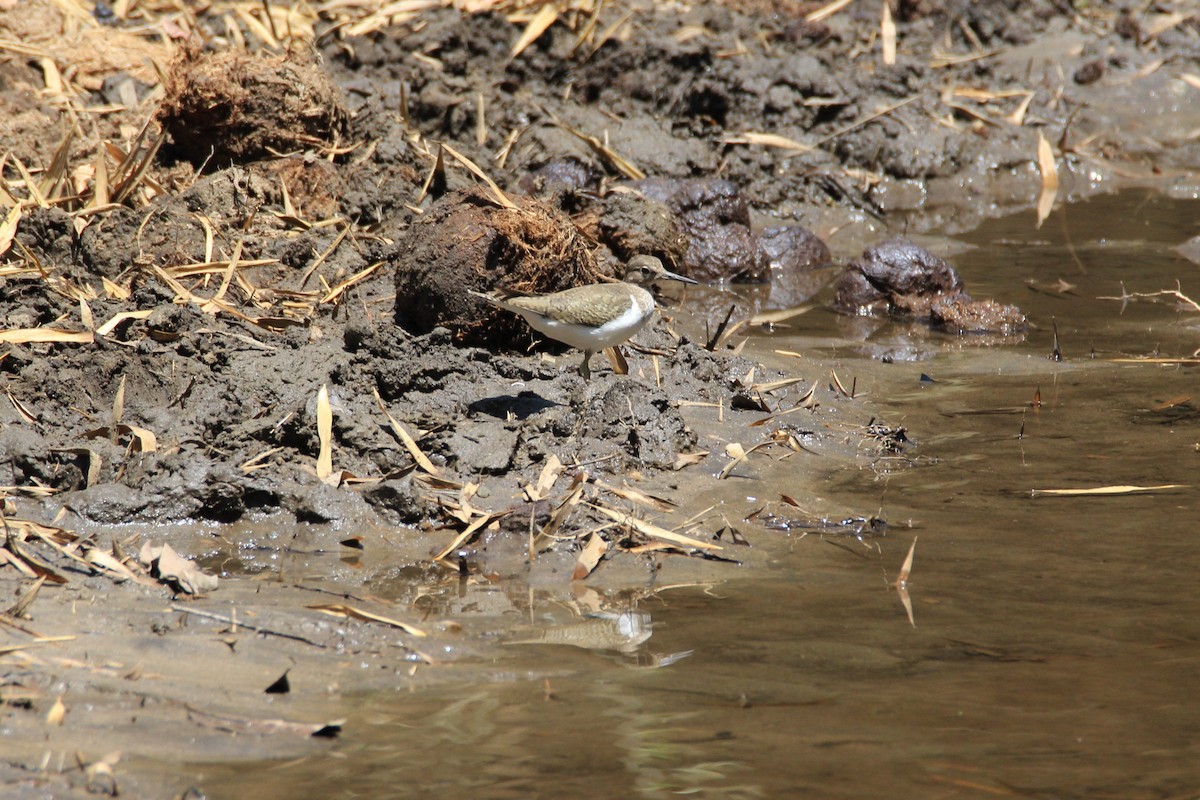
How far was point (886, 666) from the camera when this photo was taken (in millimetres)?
4160

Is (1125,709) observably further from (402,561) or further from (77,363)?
(77,363)

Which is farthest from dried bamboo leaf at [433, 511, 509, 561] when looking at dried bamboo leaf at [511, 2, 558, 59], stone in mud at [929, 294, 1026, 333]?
dried bamboo leaf at [511, 2, 558, 59]

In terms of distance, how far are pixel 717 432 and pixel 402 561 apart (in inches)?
77.7

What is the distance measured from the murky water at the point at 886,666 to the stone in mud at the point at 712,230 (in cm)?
324

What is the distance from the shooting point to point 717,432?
6.40m

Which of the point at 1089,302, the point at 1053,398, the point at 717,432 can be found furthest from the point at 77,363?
the point at 1089,302

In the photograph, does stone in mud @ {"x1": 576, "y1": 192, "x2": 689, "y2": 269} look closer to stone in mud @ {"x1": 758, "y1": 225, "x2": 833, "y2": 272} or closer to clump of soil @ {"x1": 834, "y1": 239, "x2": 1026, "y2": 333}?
clump of soil @ {"x1": 834, "y1": 239, "x2": 1026, "y2": 333}

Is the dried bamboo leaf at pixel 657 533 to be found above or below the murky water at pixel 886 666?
below

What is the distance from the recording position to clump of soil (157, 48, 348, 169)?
8297 mm

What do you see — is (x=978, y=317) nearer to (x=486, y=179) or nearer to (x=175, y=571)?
(x=486, y=179)

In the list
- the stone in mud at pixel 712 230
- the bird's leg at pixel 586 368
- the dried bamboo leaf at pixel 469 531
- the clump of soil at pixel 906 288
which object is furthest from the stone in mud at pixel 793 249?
the dried bamboo leaf at pixel 469 531

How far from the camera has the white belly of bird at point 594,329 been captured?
6148 mm

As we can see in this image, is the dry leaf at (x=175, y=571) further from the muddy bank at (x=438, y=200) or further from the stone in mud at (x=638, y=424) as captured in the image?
the stone in mud at (x=638, y=424)

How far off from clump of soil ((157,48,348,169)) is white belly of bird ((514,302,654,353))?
3.17m
